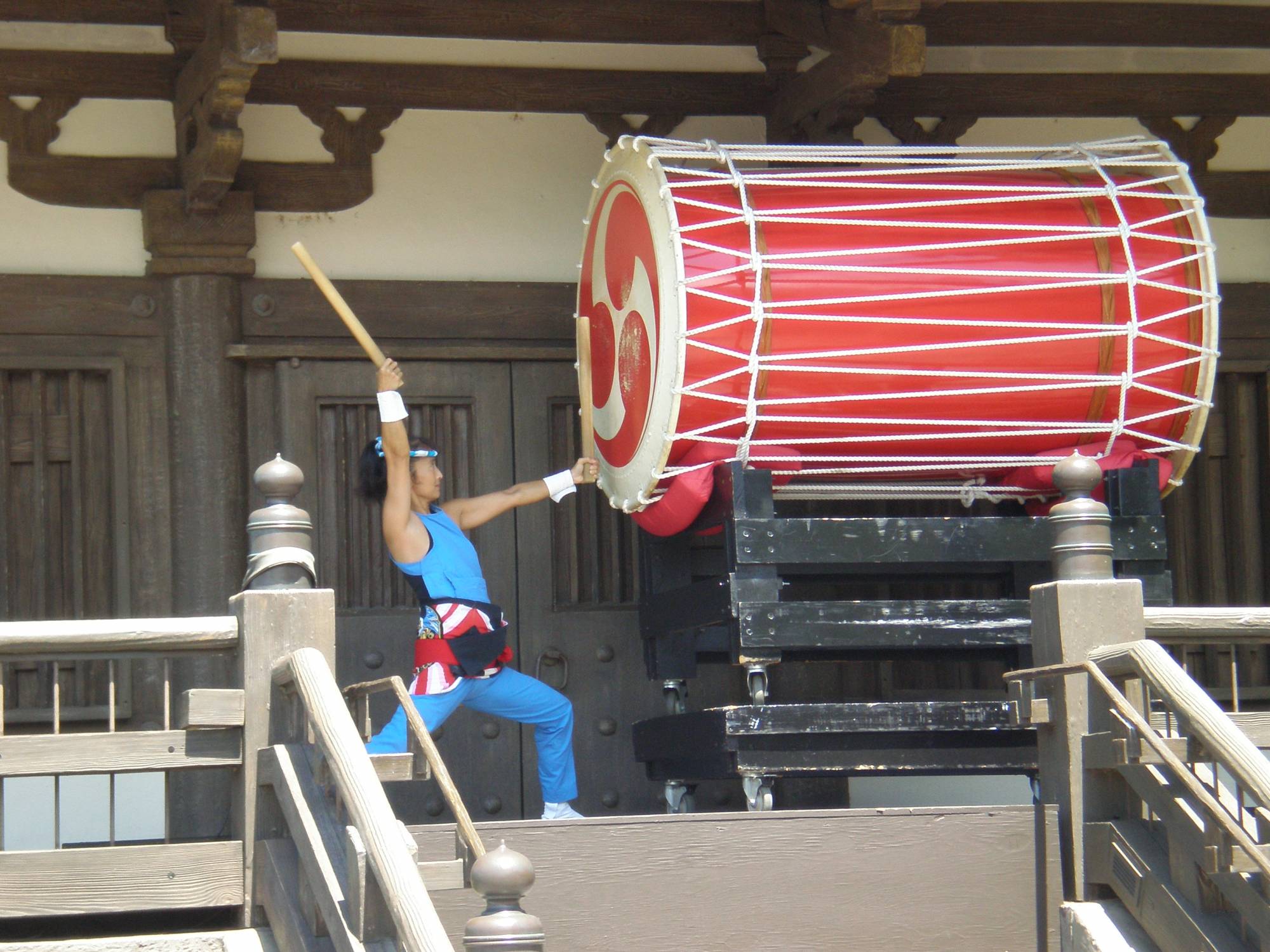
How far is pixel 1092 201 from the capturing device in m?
4.59

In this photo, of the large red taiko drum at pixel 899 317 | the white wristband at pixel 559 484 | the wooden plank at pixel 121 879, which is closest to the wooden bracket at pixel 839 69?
the large red taiko drum at pixel 899 317

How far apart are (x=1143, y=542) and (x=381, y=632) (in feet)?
7.41

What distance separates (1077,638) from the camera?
3539mm

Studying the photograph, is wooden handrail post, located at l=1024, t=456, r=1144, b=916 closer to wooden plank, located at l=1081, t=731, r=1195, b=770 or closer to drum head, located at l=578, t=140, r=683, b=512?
wooden plank, located at l=1081, t=731, r=1195, b=770

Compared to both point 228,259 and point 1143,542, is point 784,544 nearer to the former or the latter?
point 1143,542

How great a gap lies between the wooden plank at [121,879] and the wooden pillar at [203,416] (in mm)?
1601

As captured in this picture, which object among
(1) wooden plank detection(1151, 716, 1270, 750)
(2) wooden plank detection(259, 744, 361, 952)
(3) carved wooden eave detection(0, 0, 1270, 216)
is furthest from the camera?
(3) carved wooden eave detection(0, 0, 1270, 216)

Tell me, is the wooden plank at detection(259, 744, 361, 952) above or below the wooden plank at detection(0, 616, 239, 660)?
below

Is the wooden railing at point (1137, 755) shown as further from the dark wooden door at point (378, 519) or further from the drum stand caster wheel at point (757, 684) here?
the dark wooden door at point (378, 519)

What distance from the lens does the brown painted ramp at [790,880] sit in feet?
11.3

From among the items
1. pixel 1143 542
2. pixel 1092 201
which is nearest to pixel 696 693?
pixel 1143 542

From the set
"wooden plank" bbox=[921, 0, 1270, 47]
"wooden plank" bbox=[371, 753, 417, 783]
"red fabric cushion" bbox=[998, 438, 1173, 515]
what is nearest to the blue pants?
"wooden plank" bbox=[371, 753, 417, 783]

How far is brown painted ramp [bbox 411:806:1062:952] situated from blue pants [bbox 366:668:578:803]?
117cm

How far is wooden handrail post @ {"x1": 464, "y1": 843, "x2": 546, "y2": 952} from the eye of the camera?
237 cm
